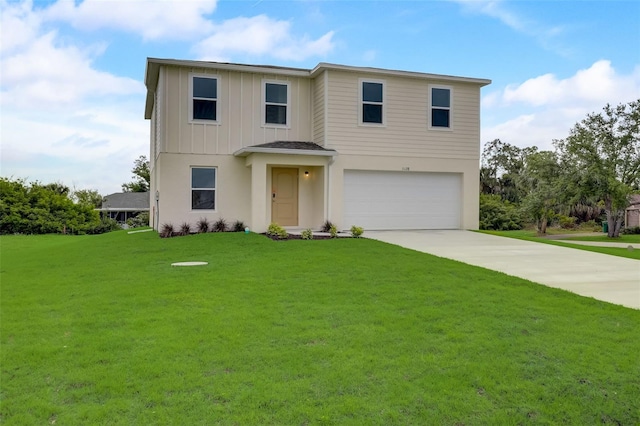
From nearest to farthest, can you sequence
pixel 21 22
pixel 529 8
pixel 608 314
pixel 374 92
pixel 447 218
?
1. pixel 608 314
2. pixel 21 22
3. pixel 529 8
4. pixel 374 92
5. pixel 447 218

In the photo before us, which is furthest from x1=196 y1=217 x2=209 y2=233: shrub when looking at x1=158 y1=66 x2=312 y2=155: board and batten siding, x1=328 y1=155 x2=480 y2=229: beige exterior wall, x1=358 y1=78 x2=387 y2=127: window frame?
x1=358 y1=78 x2=387 y2=127: window frame

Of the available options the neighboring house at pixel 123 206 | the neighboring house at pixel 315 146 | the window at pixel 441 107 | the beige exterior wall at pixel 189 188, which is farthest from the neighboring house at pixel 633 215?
the neighboring house at pixel 123 206

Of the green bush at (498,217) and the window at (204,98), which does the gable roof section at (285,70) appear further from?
the green bush at (498,217)

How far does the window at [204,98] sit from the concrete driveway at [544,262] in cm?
653

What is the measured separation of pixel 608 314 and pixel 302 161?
10.7 meters

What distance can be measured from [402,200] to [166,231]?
7922 millimetres

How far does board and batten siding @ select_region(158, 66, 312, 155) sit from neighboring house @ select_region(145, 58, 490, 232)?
0.11ft

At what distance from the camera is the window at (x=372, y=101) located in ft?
53.2

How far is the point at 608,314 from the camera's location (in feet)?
18.8

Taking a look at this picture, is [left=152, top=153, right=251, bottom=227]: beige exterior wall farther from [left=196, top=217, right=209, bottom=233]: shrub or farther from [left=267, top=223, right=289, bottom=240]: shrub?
[left=267, top=223, right=289, bottom=240]: shrub

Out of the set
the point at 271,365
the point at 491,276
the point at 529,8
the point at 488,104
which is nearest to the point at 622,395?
the point at 271,365

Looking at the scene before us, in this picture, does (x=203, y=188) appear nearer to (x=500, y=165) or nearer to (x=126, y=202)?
(x=126, y=202)

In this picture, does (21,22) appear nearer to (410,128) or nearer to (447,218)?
(410,128)

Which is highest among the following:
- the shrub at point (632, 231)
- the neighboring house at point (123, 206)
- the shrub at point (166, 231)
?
the neighboring house at point (123, 206)
